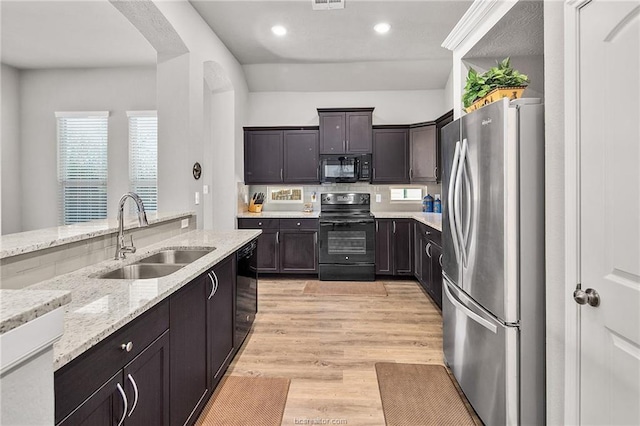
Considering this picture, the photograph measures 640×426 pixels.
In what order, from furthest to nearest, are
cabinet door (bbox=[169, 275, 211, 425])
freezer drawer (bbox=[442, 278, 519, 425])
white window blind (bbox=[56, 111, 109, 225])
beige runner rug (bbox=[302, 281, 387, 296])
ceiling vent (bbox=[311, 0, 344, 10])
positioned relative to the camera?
white window blind (bbox=[56, 111, 109, 225]) → beige runner rug (bbox=[302, 281, 387, 296]) → ceiling vent (bbox=[311, 0, 344, 10]) → freezer drawer (bbox=[442, 278, 519, 425]) → cabinet door (bbox=[169, 275, 211, 425])

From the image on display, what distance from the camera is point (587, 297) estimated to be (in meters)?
1.38

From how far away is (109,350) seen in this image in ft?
3.82

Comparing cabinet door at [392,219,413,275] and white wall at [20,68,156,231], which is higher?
white wall at [20,68,156,231]

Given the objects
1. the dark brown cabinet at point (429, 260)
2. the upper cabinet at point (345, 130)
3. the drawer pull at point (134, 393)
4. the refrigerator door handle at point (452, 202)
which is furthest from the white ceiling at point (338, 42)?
the drawer pull at point (134, 393)

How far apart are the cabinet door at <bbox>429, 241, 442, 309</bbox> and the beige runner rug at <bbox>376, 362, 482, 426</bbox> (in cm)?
120

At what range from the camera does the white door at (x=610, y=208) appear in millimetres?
1186

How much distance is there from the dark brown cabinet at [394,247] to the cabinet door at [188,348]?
342cm

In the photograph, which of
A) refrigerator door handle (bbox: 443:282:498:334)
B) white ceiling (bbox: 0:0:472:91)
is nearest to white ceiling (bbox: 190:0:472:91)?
white ceiling (bbox: 0:0:472:91)

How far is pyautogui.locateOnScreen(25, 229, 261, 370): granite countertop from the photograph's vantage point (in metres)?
1.03

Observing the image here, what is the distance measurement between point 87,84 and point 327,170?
12.6ft

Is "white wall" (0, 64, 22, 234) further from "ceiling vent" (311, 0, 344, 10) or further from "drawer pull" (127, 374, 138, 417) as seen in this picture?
"drawer pull" (127, 374, 138, 417)

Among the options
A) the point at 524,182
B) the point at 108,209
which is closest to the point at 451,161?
the point at 524,182

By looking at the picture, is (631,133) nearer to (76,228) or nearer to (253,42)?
(76,228)

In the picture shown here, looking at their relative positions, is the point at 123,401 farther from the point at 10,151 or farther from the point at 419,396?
the point at 10,151
